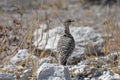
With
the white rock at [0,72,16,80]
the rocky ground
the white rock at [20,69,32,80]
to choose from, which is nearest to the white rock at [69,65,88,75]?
the rocky ground

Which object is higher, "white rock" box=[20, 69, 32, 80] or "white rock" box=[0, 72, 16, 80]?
"white rock" box=[0, 72, 16, 80]

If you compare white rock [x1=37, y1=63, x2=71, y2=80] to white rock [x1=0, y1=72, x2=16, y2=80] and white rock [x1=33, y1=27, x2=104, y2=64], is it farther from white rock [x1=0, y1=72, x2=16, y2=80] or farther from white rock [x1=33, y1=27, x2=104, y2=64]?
white rock [x1=33, y1=27, x2=104, y2=64]

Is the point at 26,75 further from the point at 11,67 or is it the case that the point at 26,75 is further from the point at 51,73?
the point at 51,73

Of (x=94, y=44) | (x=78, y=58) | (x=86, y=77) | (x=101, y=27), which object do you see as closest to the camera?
(x=86, y=77)

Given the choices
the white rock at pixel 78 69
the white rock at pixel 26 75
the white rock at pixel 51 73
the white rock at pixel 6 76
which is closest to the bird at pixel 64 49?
the white rock at pixel 78 69

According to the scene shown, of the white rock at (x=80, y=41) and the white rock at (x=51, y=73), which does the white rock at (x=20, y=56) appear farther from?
the white rock at (x=51, y=73)

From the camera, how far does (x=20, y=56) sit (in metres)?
8.12

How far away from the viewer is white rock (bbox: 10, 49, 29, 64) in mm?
7995

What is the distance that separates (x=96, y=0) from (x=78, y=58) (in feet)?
18.1

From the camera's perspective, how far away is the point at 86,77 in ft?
24.6

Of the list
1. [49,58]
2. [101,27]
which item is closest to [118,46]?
[49,58]

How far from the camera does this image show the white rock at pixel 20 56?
7.99 metres

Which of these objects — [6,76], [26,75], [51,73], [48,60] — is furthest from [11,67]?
[51,73]

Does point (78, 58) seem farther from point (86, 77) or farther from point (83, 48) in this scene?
point (86, 77)
